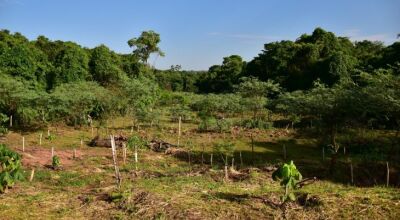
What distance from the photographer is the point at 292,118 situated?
107 ft

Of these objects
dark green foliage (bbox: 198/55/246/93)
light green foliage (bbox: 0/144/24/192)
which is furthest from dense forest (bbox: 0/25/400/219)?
dark green foliage (bbox: 198/55/246/93)

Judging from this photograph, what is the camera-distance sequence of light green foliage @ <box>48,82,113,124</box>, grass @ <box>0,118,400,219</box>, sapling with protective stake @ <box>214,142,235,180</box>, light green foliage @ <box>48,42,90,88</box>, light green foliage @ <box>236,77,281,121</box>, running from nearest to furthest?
1. grass @ <box>0,118,400,219</box>
2. sapling with protective stake @ <box>214,142,235,180</box>
3. light green foliage @ <box>48,82,113,124</box>
4. light green foliage @ <box>236,77,281,121</box>
5. light green foliage @ <box>48,42,90,88</box>

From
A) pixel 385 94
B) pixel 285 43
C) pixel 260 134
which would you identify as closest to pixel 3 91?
pixel 260 134

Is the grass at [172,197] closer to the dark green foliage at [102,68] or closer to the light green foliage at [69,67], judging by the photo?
the light green foliage at [69,67]

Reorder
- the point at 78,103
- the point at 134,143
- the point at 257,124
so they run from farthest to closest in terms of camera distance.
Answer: the point at 257,124 < the point at 78,103 < the point at 134,143

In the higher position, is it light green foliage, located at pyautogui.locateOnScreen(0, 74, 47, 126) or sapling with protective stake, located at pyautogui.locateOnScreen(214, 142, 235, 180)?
light green foliage, located at pyautogui.locateOnScreen(0, 74, 47, 126)

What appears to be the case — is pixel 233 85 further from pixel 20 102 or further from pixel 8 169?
pixel 8 169

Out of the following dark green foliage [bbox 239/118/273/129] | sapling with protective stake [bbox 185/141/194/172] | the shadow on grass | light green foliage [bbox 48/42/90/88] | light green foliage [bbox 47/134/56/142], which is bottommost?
the shadow on grass

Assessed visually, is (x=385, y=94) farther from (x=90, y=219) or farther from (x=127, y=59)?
(x=127, y=59)

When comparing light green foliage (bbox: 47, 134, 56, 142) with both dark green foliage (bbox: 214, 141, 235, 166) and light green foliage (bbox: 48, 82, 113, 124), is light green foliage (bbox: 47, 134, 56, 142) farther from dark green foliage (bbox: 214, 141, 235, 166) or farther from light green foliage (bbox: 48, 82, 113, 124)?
dark green foliage (bbox: 214, 141, 235, 166)

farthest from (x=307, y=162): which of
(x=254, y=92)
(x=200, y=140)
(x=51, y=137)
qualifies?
(x=254, y=92)

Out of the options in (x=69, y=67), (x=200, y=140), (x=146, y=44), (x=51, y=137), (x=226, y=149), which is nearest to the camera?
(x=226, y=149)

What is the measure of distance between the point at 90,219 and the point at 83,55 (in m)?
33.8

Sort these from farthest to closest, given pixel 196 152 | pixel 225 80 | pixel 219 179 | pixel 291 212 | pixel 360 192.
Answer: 1. pixel 225 80
2. pixel 196 152
3. pixel 219 179
4. pixel 360 192
5. pixel 291 212
